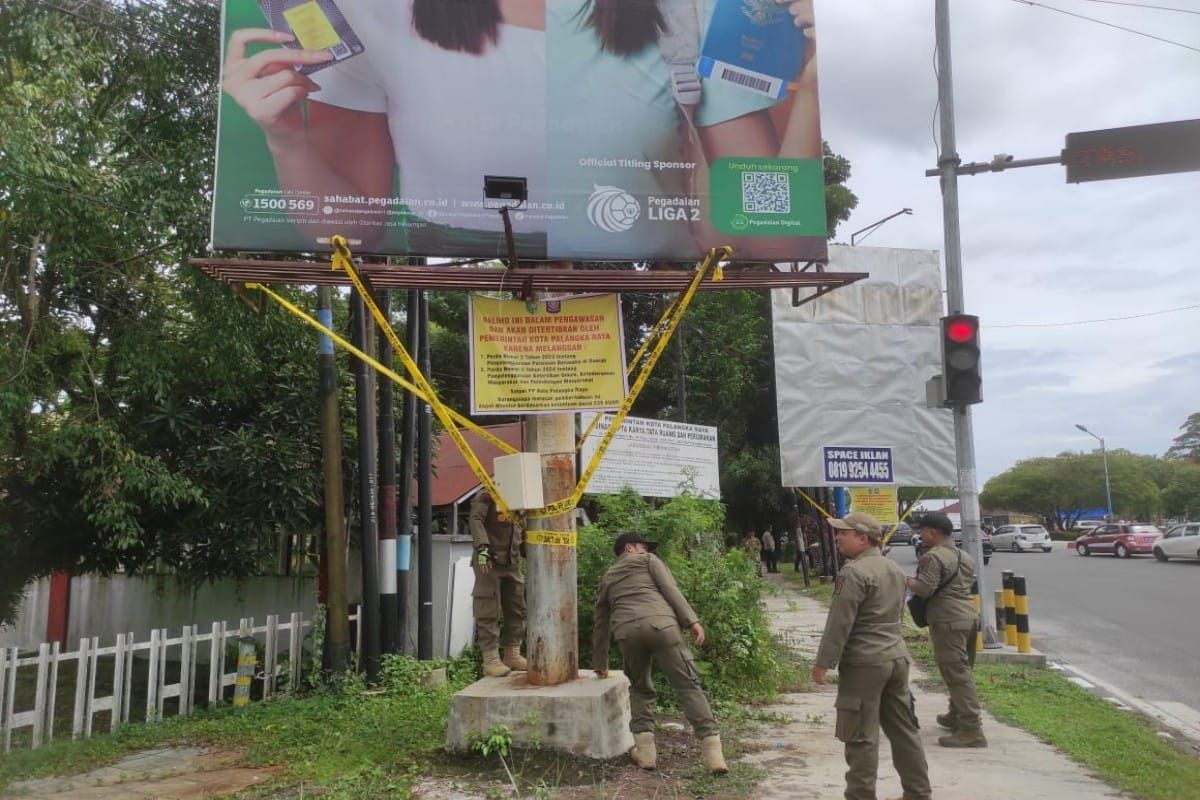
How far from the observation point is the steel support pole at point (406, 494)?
917 centimetres

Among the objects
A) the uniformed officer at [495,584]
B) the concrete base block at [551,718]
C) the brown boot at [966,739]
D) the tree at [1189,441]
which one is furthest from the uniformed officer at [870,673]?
the tree at [1189,441]

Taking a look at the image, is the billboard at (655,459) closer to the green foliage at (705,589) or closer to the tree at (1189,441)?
the green foliage at (705,589)

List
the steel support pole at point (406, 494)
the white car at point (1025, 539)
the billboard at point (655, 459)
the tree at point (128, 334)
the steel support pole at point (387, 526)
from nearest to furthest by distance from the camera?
the tree at point (128, 334) → the steel support pole at point (387, 526) → the steel support pole at point (406, 494) → the billboard at point (655, 459) → the white car at point (1025, 539)

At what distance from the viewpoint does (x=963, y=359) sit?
365 inches

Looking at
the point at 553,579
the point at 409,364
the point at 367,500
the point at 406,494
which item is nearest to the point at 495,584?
the point at 553,579

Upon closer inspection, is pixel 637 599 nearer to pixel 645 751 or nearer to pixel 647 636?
pixel 647 636

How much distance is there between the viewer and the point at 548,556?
20.3ft

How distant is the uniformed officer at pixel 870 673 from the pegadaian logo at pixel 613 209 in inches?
115

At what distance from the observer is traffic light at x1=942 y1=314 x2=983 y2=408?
926 centimetres

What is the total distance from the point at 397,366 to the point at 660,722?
5.91 meters

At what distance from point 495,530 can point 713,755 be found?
8.38ft

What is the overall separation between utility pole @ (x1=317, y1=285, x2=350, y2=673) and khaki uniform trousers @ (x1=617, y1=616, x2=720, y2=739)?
140 inches

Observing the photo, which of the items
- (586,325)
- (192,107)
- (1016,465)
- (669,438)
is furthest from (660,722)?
(1016,465)

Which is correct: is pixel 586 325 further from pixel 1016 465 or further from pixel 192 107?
pixel 1016 465
